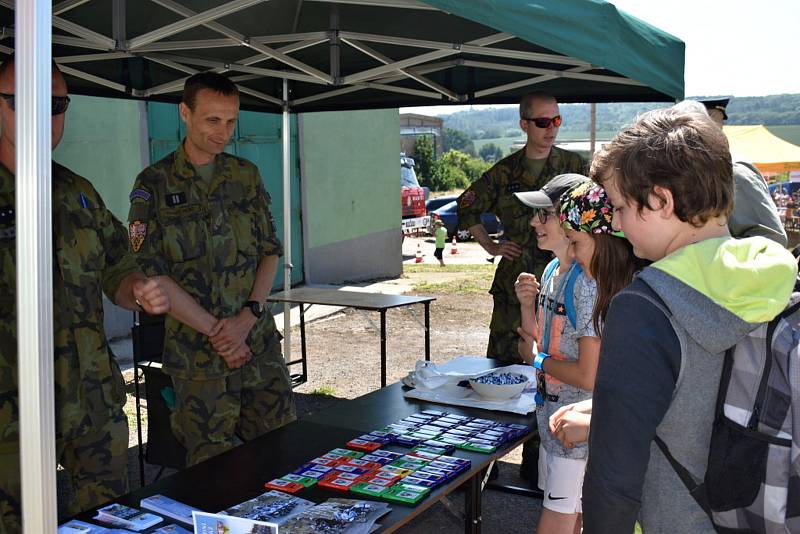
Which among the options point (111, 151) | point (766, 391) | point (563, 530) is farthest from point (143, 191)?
point (111, 151)

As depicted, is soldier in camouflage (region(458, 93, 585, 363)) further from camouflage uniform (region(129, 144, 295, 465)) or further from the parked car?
the parked car

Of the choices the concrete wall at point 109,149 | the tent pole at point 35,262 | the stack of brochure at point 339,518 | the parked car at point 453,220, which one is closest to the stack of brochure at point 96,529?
the stack of brochure at point 339,518

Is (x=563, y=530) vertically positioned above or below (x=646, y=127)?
below

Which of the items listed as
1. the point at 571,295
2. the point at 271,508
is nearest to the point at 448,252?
the point at 571,295

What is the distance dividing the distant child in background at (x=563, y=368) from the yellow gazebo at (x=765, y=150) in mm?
21145

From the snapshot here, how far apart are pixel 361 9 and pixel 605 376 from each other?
280cm

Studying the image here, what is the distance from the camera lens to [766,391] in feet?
4.12

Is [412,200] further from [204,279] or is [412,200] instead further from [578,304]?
[578,304]

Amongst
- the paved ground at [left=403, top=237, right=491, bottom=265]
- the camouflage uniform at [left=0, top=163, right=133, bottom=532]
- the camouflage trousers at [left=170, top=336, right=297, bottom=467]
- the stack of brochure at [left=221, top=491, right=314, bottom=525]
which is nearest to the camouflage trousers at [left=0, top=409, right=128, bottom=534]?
the camouflage uniform at [left=0, top=163, right=133, bottom=532]

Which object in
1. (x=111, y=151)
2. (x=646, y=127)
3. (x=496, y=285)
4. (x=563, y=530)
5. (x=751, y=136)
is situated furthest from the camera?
(x=751, y=136)

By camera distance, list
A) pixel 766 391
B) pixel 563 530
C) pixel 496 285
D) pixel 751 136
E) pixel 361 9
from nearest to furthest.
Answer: pixel 766 391
pixel 563 530
pixel 361 9
pixel 496 285
pixel 751 136

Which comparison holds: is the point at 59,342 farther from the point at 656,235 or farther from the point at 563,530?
the point at 656,235

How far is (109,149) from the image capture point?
736 cm

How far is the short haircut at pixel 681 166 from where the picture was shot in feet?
4.46
